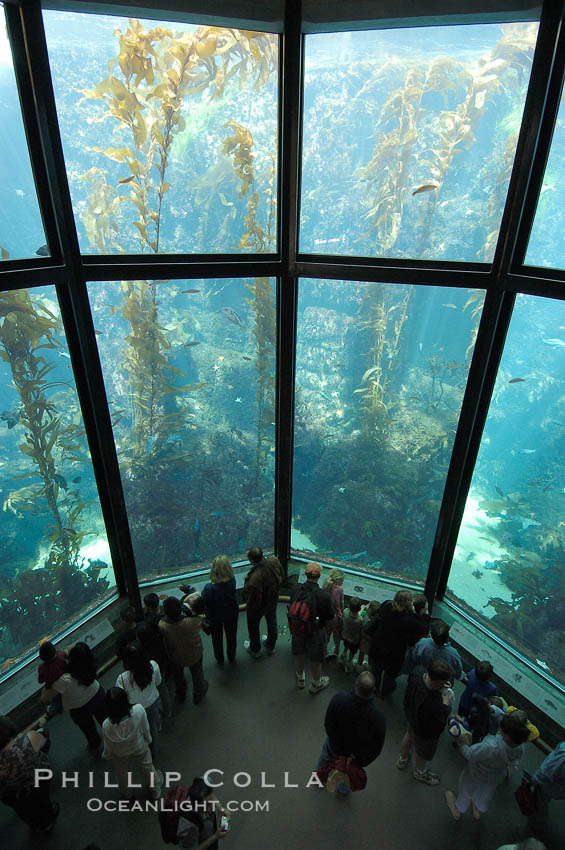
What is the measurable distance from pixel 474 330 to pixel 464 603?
2428 millimetres

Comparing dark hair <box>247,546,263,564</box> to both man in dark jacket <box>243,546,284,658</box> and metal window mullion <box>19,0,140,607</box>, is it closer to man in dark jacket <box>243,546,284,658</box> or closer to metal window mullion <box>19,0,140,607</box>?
man in dark jacket <box>243,546,284,658</box>

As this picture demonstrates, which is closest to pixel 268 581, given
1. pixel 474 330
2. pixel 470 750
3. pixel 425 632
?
pixel 425 632

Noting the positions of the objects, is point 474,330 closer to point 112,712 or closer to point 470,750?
point 470,750

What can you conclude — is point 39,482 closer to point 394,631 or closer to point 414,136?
point 394,631

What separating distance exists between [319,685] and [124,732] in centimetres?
168

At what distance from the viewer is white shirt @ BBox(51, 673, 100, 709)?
2.67m

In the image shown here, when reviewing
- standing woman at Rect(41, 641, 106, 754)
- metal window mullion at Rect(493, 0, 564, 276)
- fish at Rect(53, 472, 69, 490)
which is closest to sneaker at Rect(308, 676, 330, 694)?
standing woman at Rect(41, 641, 106, 754)

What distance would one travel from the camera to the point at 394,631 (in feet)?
9.77

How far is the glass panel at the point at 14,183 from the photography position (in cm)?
259

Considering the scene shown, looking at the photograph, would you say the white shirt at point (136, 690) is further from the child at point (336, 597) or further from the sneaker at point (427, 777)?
the sneaker at point (427, 777)

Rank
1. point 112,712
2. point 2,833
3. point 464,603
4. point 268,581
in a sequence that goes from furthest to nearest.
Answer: point 464,603
point 268,581
point 2,833
point 112,712

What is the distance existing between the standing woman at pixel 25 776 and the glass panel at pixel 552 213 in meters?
4.08

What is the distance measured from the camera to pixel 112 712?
2301mm

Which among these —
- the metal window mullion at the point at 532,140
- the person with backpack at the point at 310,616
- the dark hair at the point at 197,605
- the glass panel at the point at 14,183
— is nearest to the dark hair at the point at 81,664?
the dark hair at the point at 197,605
